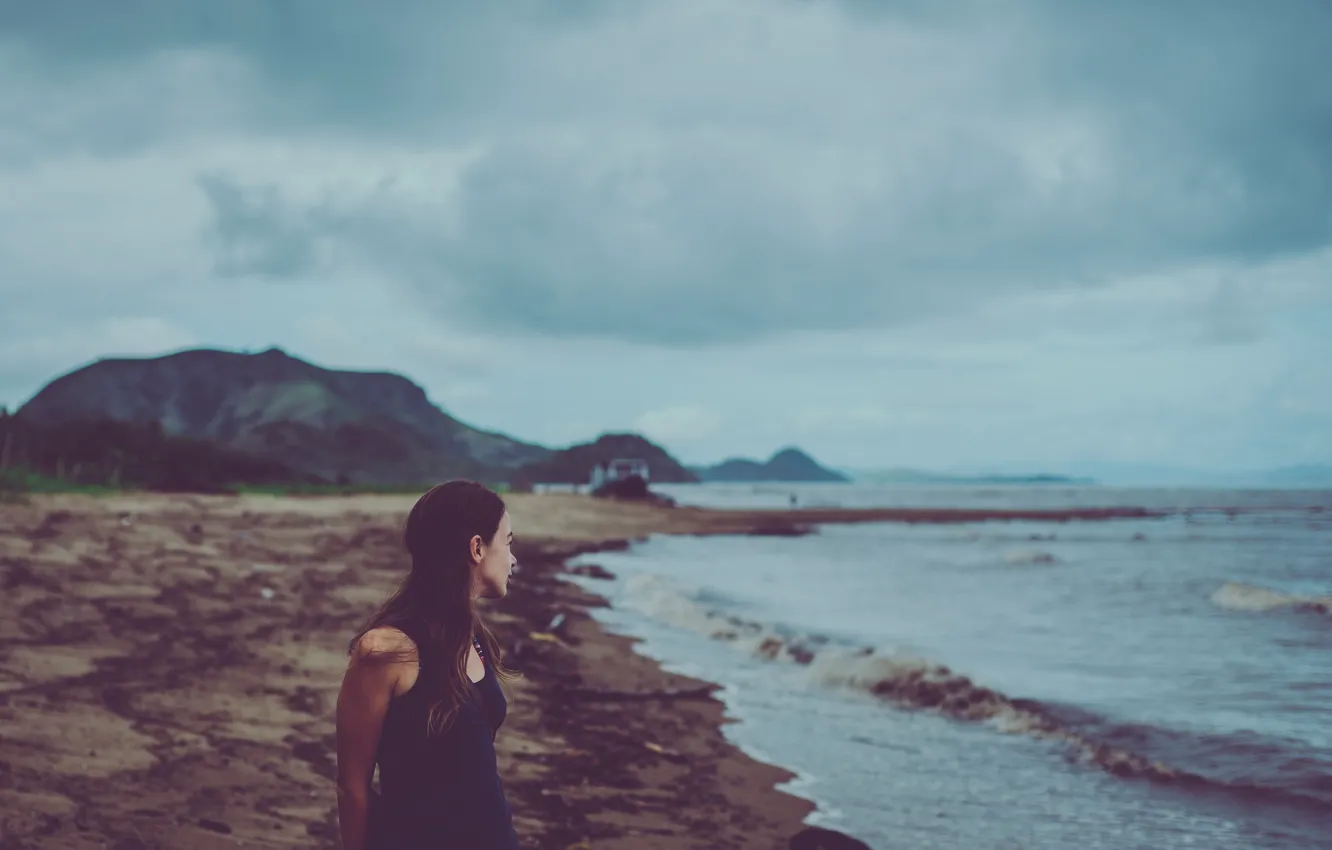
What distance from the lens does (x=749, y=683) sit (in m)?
11.9

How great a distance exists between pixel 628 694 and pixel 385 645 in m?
8.04

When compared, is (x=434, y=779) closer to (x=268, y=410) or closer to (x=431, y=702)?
(x=431, y=702)

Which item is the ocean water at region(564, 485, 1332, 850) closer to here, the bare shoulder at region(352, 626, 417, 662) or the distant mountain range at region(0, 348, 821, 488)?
the bare shoulder at region(352, 626, 417, 662)

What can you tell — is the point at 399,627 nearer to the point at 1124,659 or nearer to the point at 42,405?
the point at 1124,659

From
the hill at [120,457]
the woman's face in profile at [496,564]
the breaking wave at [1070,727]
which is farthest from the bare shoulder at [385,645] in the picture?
the hill at [120,457]

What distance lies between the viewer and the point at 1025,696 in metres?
11.4

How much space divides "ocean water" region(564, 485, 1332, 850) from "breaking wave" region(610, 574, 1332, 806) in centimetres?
3

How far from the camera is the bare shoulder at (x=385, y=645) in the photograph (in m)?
2.49

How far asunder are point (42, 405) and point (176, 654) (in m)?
169

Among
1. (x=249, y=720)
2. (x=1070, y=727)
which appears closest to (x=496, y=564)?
(x=249, y=720)

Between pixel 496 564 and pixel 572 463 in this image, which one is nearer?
pixel 496 564

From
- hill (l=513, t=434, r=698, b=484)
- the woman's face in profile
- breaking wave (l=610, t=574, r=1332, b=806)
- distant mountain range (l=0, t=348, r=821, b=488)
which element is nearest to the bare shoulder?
the woman's face in profile

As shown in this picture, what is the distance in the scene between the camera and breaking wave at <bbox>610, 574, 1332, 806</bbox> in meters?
8.30

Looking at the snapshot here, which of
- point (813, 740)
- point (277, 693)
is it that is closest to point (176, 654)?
point (277, 693)
